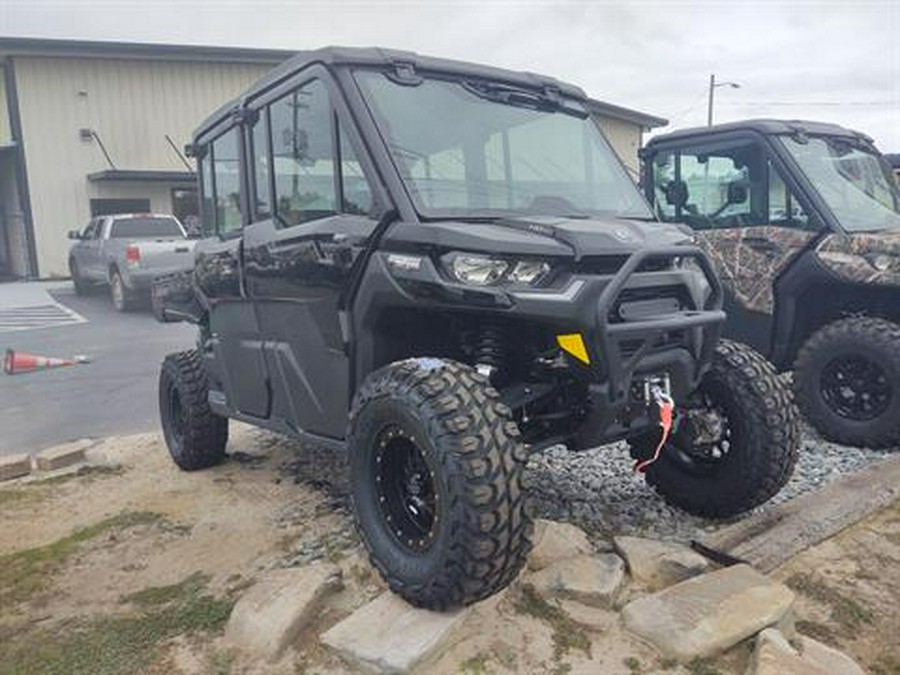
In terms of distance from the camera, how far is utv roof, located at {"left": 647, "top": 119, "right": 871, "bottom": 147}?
616 centimetres

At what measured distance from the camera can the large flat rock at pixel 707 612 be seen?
9.43ft

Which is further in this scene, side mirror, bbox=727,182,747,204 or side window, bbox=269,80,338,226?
side mirror, bbox=727,182,747,204

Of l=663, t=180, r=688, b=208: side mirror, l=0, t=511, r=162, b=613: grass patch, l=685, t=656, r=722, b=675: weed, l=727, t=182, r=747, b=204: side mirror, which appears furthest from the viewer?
l=663, t=180, r=688, b=208: side mirror

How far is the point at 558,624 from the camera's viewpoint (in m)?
3.12

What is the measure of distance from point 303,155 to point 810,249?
3813 mm

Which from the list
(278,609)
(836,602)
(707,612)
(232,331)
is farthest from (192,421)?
(836,602)

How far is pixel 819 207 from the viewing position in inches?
229

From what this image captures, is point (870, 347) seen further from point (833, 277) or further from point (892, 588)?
point (892, 588)

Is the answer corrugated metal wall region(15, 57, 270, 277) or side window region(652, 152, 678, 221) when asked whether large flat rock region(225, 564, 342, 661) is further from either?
corrugated metal wall region(15, 57, 270, 277)

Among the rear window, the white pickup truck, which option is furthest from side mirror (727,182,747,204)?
Answer: the rear window

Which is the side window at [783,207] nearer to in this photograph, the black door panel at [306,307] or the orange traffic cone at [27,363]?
the black door panel at [306,307]

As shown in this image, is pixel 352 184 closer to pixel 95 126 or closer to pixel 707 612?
pixel 707 612

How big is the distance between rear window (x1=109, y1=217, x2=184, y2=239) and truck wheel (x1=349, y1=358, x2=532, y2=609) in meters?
13.9

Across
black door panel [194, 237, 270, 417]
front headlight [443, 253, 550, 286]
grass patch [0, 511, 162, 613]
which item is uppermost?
front headlight [443, 253, 550, 286]
